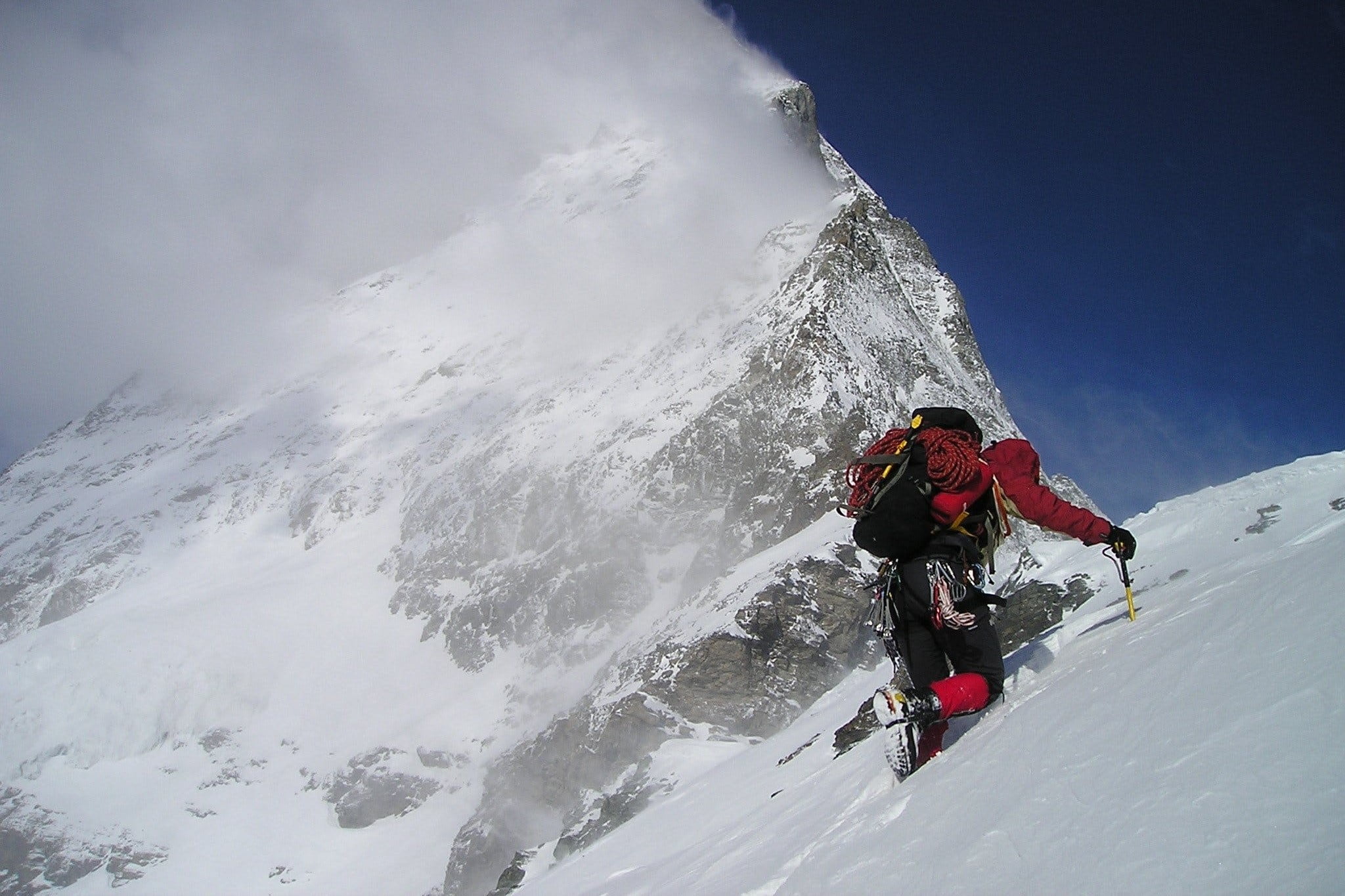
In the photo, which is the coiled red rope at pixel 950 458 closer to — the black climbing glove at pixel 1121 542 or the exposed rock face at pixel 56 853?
the black climbing glove at pixel 1121 542

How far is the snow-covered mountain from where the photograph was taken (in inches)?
1312

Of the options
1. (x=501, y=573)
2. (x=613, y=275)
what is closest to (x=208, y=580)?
(x=501, y=573)

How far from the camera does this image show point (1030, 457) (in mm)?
4242

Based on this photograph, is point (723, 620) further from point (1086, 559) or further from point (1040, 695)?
point (1040, 695)

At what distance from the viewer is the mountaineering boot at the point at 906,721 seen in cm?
362

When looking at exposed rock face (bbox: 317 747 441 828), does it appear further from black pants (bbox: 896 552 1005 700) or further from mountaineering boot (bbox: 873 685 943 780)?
mountaineering boot (bbox: 873 685 943 780)

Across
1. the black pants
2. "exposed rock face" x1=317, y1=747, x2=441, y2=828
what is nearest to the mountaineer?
the black pants

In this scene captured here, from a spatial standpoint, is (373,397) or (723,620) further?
(373,397)

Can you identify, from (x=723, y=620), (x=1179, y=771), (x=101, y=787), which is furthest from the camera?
(x=101, y=787)

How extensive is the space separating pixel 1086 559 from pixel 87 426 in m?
139

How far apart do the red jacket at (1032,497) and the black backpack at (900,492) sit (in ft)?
0.63

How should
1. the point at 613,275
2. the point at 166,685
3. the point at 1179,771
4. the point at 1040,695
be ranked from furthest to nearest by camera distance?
the point at 613,275
the point at 166,685
the point at 1040,695
the point at 1179,771

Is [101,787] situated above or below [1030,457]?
above

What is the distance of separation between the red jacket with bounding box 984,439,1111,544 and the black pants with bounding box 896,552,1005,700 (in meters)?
0.44
